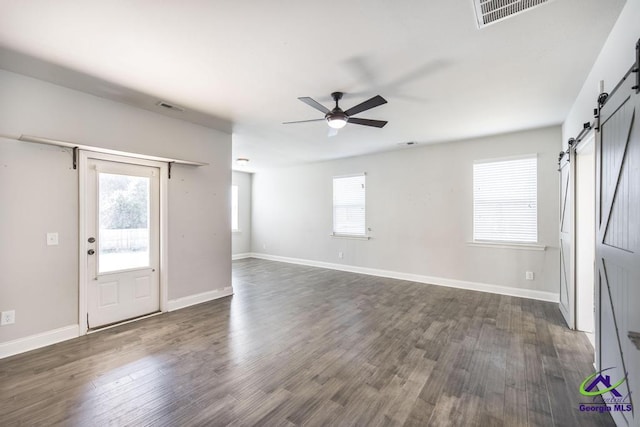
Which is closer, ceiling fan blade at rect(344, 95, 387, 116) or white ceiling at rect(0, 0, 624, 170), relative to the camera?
white ceiling at rect(0, 0, 624, 170)

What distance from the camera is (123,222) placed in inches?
139

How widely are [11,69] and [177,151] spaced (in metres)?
1.70

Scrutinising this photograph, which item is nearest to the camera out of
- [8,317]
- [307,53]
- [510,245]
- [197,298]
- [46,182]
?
[307,53]

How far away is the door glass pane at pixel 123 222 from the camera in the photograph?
10.9 feet

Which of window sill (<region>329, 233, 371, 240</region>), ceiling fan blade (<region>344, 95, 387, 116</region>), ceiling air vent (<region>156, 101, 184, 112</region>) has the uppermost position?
ceiling air vent (<region>156, 101, 184, 112</region>)

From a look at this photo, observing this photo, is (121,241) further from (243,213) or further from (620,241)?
(243,213)

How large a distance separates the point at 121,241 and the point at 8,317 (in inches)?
46.1

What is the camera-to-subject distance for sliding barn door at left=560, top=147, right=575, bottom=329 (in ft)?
10.8

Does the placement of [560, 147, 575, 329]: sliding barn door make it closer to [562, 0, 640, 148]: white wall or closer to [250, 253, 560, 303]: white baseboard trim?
[250, 253, 560, 303]: white baseboard trim

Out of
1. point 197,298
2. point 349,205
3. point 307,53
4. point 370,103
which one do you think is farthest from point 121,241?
point 349,205

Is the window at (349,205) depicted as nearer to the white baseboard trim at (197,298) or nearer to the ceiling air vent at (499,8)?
the white baseboard trim at (197,298)

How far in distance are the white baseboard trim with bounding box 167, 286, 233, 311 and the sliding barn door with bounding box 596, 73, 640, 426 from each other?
4513 mm

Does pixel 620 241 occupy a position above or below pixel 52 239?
above

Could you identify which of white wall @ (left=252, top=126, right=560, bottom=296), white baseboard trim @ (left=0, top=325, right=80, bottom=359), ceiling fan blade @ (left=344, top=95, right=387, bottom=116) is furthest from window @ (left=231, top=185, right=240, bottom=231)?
ceiling fan blade @ (left=344, top=95, right=387, bottom=116)
